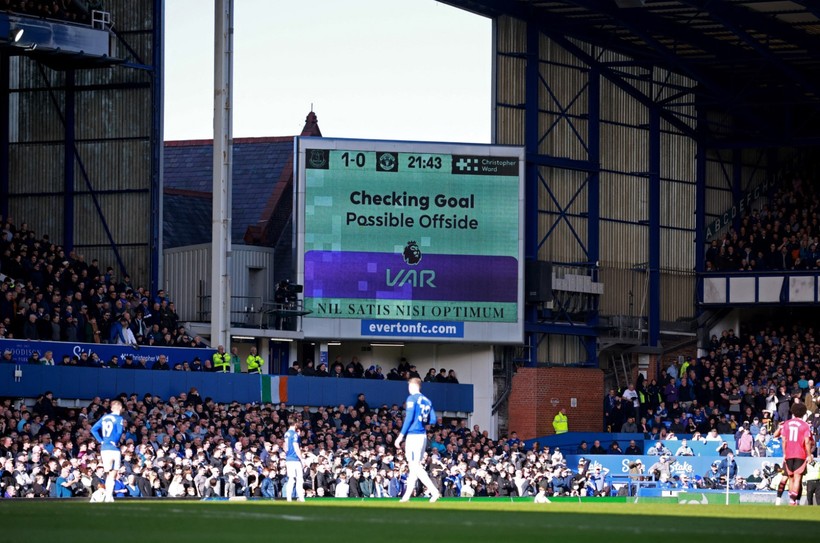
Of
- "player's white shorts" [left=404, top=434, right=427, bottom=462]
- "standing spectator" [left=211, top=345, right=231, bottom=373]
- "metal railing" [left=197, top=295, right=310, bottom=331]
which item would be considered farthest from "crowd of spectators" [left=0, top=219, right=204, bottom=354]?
"player's white shorts" [left=404, top=434, right=427, bottom=462]

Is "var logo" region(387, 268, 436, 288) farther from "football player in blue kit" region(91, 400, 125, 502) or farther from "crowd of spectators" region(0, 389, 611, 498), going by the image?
"football player in blue kit" region(91, 400, 125, 502)

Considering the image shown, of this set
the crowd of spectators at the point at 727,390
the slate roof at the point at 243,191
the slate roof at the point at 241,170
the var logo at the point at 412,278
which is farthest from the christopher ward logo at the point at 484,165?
the slate roof at the point at 241,170

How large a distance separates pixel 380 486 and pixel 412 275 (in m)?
13.4

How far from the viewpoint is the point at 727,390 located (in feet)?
172

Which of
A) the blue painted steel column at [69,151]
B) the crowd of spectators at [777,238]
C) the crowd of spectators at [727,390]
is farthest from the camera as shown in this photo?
the crowd of spectators at [777,238]

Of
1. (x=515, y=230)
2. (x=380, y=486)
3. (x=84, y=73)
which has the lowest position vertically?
(x=380, y=486)

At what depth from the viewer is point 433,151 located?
51438 mm

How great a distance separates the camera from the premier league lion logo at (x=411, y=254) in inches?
2008

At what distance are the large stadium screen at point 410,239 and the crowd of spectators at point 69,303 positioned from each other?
613 centimetres

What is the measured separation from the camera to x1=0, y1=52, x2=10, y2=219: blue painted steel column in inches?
1977

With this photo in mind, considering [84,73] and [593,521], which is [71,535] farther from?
[84,73]

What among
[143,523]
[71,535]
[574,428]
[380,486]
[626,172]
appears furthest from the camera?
[626,172]

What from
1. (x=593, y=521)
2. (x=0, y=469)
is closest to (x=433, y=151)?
(x=0, y=469)

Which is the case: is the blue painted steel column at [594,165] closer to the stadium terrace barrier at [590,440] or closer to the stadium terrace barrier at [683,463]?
the stadium terrace barrier at [590,440]
